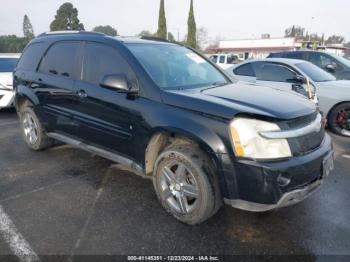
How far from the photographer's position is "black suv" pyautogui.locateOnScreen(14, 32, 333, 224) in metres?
2.54

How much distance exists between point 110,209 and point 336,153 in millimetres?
4002

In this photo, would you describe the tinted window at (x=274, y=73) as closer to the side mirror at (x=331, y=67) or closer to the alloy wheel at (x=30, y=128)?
the side mirror at (x=331, y=67)

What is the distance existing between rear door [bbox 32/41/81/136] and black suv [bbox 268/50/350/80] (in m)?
7.72

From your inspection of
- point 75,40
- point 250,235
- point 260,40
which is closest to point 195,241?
point 250,235

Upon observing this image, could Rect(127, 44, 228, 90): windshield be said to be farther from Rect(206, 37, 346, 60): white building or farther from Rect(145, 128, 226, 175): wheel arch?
Rect(206, 37, 346, 60): white building

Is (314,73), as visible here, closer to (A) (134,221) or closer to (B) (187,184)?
(B) (187,184)

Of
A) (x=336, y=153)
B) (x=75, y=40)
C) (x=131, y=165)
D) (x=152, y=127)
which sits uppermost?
(x=75, y=40)

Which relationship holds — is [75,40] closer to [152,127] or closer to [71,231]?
[152,127]

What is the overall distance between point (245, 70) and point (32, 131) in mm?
5066

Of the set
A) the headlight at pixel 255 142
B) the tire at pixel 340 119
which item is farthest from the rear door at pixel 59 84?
the tire at pixel 340 119

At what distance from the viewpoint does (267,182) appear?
2.46 metres

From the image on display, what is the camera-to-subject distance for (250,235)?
286 cm

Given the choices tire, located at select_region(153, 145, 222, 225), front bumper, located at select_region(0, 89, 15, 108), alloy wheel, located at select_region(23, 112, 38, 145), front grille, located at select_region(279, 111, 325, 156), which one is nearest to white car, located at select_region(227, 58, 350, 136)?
front grille, located at select_region(279, 111, 325, 156)

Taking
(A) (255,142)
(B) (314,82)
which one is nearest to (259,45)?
(B) (314,82)
